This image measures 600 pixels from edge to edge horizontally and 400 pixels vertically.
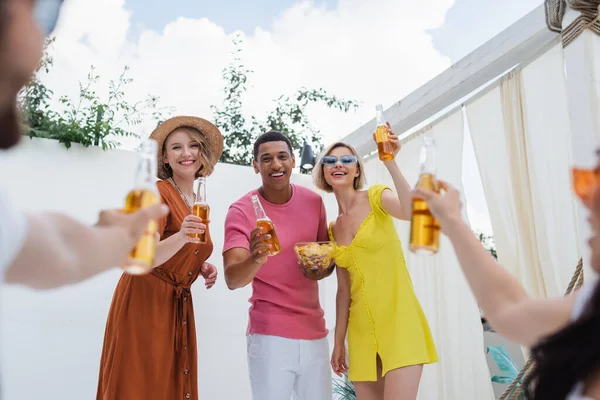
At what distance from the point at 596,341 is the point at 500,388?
7.32 metres

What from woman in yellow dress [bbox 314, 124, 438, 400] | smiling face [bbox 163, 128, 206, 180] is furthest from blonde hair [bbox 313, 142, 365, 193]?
smiling face [bbox 163, 128, 206, 180]

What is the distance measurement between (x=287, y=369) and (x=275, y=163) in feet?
4.16

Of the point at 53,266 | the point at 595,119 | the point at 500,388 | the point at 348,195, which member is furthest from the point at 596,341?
the point at 500,388

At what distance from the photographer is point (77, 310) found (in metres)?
5.50

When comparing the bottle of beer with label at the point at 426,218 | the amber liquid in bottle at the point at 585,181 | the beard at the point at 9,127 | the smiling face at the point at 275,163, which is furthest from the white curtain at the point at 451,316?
the beard at the point at 9,127

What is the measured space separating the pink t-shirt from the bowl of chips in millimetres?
198

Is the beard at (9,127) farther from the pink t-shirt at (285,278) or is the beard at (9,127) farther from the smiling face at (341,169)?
the smiling face at (341,169)

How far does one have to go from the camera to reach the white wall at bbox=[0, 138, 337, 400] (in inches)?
204

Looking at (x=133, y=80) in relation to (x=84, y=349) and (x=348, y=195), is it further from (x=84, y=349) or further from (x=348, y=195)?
(x=348, y=195)

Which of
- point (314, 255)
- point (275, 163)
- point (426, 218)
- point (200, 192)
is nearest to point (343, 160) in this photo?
point (275, 163)

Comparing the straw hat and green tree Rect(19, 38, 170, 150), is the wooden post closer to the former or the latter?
the straw hat

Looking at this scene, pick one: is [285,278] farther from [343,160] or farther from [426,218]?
[426,218]

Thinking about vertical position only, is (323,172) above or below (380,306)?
above

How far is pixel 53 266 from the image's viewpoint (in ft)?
3.92
